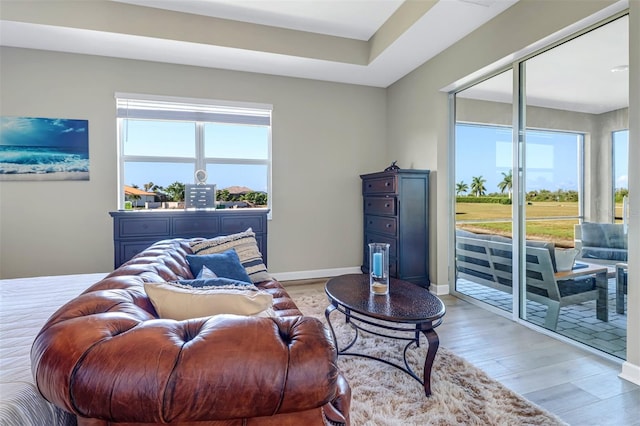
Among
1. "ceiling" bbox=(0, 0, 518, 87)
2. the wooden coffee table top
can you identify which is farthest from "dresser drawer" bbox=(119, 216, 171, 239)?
the wooden coffee table top

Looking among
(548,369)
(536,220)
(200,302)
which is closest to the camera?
(200,302)

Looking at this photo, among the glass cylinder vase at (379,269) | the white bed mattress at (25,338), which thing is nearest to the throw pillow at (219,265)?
the white bed mattress at (25,338)

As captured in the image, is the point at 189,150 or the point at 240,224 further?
the point at 189,150

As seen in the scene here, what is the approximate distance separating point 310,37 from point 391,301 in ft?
9.90

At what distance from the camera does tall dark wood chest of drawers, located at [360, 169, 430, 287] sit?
3.74m

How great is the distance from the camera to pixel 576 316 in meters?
2.54

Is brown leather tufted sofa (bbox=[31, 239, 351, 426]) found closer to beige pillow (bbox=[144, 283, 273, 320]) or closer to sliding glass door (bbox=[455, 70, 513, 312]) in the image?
beige pillow (bbox=[144, 283, 273, 320])

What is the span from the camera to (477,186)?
11.5 ft

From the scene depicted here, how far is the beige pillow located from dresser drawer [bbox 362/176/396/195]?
2939 mm

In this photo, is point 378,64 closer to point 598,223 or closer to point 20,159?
point 598,223

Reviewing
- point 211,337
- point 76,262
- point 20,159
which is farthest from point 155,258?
point 20,159

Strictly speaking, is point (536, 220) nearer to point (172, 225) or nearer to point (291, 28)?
point (291, 28)

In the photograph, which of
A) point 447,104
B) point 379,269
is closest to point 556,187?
Answer: point 447,104

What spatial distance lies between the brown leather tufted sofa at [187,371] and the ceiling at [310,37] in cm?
274
